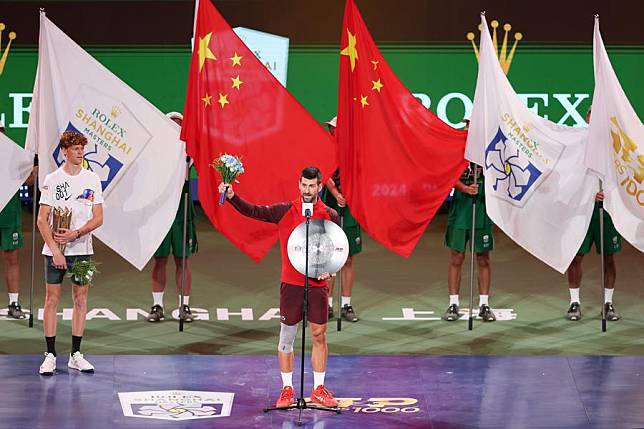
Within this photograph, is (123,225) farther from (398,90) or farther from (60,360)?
(398,90)

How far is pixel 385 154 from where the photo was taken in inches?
421

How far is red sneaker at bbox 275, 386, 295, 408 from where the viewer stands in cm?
895

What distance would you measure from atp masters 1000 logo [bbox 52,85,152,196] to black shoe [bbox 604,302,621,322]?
457 centimetres

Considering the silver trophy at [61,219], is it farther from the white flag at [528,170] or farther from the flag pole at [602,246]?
the flag pole at [602,246]

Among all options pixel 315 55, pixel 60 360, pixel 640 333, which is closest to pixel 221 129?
pixel 60 360

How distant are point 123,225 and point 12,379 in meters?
1.91

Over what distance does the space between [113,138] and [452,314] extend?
3.51 metres

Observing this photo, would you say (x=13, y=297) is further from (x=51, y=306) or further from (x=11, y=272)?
(x=51, y=306)

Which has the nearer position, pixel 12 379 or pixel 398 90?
pixel 12 379

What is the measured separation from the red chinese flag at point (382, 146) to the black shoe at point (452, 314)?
3.97 feet

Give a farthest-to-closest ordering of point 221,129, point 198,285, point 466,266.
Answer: point 466,266 → point 198,285 → point 221,129

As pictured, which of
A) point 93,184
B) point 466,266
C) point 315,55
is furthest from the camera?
point 315,55

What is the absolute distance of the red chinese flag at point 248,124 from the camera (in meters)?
10.5

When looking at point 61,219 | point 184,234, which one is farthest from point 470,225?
point 61,219
